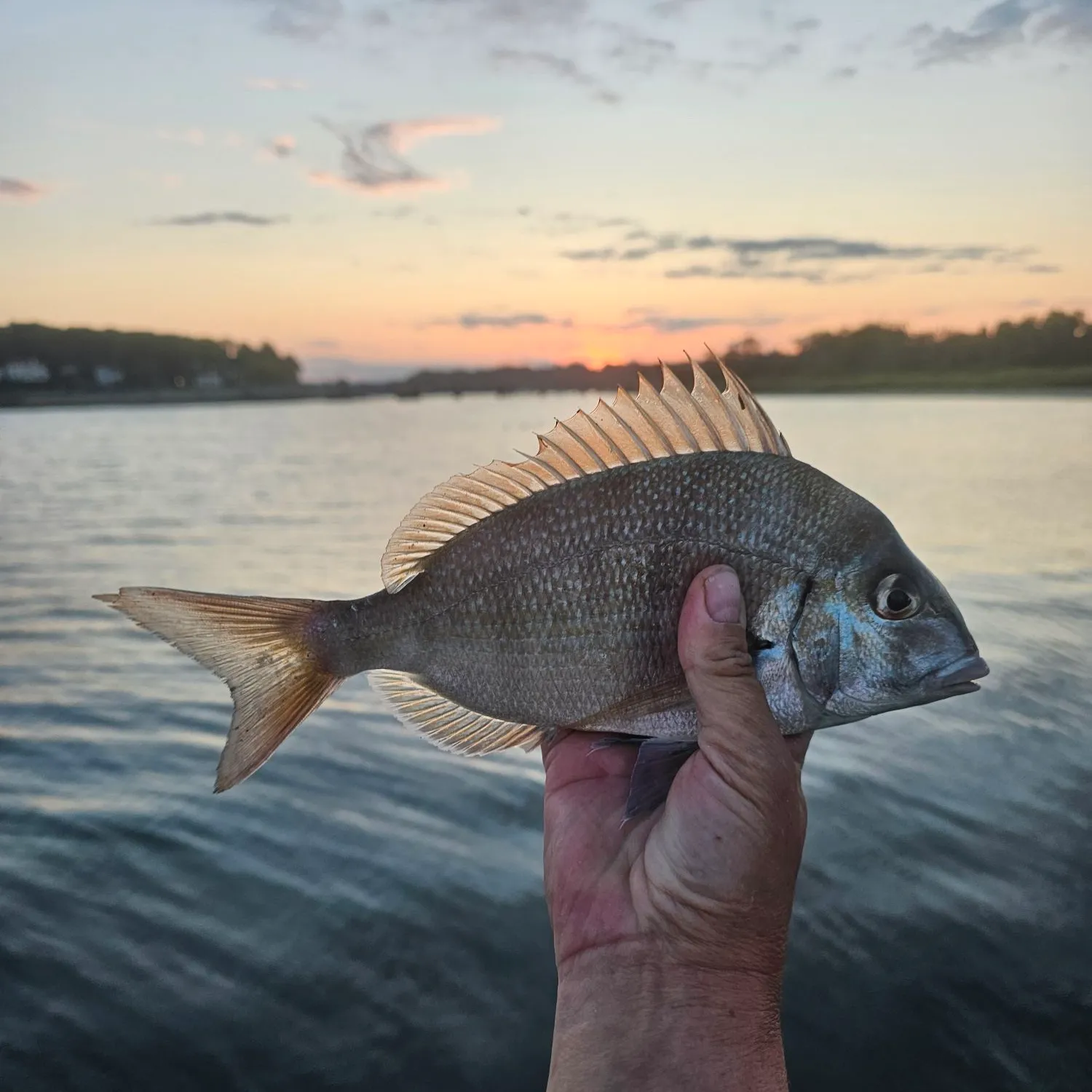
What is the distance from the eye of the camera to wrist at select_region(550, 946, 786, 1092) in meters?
2.75

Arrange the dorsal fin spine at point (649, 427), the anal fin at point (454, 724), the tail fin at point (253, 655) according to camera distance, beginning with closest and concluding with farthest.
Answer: the tail fin at point (253, 655)
the dorsal fin spine at point (649, 427)
the anal fin at point (454, 724)

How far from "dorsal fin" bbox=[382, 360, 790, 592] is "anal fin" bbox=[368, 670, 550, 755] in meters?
0.39

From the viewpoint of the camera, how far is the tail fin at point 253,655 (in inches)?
120

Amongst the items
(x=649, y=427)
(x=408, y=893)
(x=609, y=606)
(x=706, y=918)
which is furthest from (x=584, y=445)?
(x=408, y=893)

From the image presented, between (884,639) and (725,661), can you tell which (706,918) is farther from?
(884,639)

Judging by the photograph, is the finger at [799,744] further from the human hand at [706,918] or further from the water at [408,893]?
the water at [408,893]

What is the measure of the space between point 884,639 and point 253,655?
2072mm

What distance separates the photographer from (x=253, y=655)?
3203mm

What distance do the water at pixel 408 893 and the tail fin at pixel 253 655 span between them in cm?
336

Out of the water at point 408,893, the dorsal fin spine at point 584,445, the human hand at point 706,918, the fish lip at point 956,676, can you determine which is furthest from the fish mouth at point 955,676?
the water at point 408,893

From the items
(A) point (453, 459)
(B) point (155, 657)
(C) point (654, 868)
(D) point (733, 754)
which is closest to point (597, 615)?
(D) point (733, 754)

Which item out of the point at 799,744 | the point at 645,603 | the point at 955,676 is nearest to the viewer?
the point at 955,676

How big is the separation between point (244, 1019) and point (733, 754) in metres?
4.43

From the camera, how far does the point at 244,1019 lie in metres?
5.70
